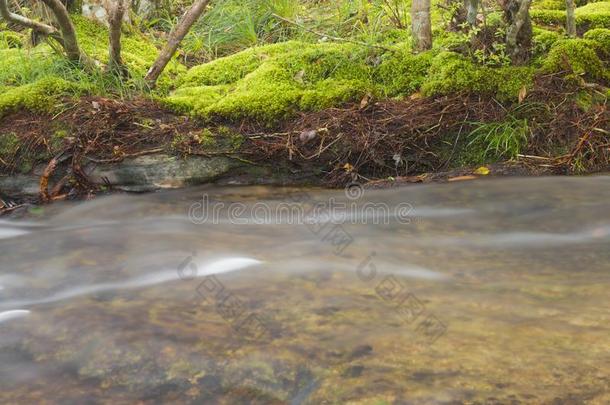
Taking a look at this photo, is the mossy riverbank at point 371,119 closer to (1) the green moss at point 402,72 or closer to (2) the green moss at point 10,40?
(1) the green moss at point 402,72

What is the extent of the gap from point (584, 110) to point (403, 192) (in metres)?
1.52

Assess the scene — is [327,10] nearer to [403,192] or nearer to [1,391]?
[403,192]

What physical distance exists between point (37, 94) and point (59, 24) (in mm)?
642

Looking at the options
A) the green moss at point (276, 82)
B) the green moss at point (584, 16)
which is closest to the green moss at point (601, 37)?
the green moss at point (584, 16)

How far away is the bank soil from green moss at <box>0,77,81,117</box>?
0.13m

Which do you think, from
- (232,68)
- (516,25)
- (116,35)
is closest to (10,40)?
(116,35)

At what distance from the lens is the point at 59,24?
15.1ft

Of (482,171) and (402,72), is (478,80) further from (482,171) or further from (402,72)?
(482,171)

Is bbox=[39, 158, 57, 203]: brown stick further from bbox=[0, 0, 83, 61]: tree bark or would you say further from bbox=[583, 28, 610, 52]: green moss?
bbox=[583, 28, 610, 52]: green moss

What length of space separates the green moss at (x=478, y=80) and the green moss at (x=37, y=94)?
287cm

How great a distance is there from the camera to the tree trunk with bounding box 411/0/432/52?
186 inches

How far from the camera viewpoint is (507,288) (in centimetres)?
207

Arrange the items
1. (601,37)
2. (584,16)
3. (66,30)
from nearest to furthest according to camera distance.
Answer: (601,37) < (66,30) < (584,16)

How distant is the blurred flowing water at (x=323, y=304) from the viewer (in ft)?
4.84
